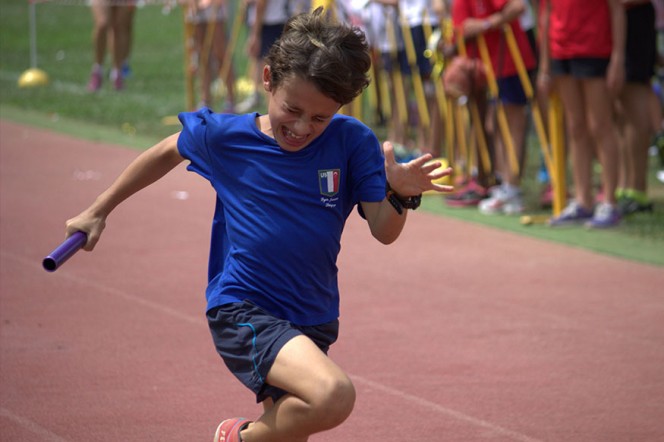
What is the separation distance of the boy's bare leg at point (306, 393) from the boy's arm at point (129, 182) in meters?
0.85

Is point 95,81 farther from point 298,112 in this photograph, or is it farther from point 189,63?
point 298,112

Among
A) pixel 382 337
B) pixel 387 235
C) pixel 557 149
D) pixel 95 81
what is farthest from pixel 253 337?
pixel 95 81

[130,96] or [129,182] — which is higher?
[129,182]

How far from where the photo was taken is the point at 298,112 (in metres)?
3.86

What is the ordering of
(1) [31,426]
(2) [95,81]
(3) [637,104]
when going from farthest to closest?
(2) [95,81] < (3) [637,104] < (1) [31,426]

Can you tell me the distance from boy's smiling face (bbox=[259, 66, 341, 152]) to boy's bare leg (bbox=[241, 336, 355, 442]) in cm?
66

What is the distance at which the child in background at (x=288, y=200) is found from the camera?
150 inches

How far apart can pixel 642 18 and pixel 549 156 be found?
4.44 ft

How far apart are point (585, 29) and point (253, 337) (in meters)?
5.74

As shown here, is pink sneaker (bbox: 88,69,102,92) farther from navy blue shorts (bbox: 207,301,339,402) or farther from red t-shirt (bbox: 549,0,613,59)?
navy blue shorts (bbox: 207,301,339,402)

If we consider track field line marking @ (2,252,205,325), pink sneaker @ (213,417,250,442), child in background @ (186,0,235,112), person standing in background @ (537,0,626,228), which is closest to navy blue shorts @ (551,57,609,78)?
person standing in background @ (537,0,626,228)

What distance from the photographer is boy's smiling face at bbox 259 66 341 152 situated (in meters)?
3.82

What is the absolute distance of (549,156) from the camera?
9.72 m

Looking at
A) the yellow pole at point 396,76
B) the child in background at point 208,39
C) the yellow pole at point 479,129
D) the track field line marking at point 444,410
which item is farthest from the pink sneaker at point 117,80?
the track field line marking at point 444,410
